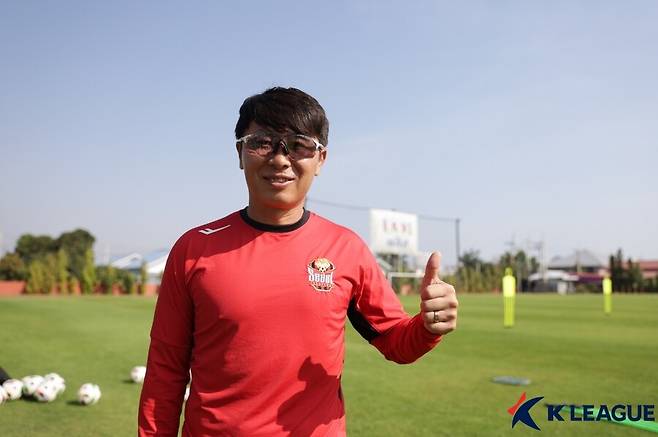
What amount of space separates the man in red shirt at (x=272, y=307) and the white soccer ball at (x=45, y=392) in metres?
5.94

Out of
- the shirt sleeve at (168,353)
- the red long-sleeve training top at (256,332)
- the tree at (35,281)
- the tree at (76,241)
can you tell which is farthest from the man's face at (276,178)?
the tree at (76,241)

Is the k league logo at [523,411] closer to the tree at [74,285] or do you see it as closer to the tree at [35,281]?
the tree at [35,281]

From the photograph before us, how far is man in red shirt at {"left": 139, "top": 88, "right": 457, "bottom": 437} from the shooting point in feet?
7.13

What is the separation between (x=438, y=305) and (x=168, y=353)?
1098mm

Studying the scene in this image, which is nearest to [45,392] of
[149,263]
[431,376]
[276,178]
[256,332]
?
[431,376]

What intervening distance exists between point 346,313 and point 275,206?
55cm

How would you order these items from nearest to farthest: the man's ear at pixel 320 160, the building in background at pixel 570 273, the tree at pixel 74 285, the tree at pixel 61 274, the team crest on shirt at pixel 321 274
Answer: the team crest on shirt at pixel 321 274, the man's ear at pixel 320 160, the tree at pixel 61 274, the tree at pixel 74 285, the building in background at pixel 570 273

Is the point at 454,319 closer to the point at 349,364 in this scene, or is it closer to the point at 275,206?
the point at 275,206

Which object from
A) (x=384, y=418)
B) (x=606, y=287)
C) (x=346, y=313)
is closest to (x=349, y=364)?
(x=384, y=418)

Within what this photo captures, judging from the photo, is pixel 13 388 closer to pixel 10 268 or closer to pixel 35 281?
pixel 35 281

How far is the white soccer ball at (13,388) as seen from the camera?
7.16 m

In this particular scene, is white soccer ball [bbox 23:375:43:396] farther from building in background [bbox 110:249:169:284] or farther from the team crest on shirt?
building in background [bbox 110:249:169:284]

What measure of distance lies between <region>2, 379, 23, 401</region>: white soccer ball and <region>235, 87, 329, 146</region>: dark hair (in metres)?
6.41

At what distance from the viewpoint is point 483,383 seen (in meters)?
8.83
